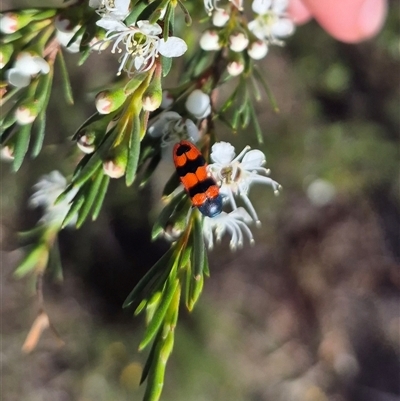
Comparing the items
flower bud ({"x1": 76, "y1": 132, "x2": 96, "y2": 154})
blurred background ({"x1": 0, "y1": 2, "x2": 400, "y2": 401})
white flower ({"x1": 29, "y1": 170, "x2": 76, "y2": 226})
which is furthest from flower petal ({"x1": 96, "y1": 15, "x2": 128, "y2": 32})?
blurred background ({"x1": 0, "y1": 2, "x2": 400, "y2": 401})

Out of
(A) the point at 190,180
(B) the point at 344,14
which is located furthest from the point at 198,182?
(B) the point at 344,14

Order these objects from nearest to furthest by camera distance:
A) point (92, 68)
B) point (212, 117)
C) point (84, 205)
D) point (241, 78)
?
1. point (84, 205)
2. point (212, 117)
3. point (241, 78)
4. point (92, 68)

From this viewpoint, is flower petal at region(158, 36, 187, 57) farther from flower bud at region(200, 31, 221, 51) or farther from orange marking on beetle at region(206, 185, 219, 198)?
flower bud at region(200, 31, 221, 51)

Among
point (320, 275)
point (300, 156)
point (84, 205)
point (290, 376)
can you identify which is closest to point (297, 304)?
point (320, 275)

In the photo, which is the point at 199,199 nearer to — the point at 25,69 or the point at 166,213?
the point at 166,213

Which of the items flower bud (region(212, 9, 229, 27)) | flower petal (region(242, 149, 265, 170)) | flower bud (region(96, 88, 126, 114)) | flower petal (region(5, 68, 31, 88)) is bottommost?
flower petal (region(242, 149, 265, 170))

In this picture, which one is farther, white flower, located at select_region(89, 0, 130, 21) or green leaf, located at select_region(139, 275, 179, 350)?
green leaf, located at select_region(139, 275, 179, 350)

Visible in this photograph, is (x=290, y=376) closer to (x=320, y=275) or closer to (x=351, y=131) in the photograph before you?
(x=320, y=275)
